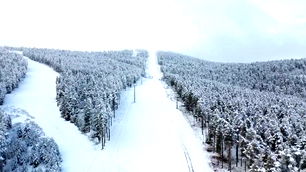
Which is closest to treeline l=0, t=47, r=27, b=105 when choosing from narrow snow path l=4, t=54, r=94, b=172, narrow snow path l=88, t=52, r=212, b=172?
narrow snow path l=4, t=54, r=94, b=172

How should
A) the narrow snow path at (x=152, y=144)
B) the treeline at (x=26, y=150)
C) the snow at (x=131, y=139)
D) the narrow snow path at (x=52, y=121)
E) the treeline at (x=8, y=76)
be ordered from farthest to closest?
the treeline at (x=8, y=76)
the narrow snow path at (x=52, y=121)
the snow at (x=131, y=139)
the narrow snow path at (x=152, y=144)
the treeline at (x=26, y=150)

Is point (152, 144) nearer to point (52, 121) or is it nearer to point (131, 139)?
point (131, 139)

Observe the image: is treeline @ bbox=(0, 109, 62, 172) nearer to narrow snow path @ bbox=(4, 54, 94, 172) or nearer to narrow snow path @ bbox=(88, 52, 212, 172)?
narrow snow path @ bbox=(4, 54, 94, 172)

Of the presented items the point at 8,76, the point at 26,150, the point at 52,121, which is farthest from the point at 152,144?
the point at 8,76

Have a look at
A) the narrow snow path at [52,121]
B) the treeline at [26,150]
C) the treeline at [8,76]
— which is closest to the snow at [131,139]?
the narrow snow path at [52,121]

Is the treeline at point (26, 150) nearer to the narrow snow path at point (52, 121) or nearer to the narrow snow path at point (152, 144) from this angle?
the narrow snow path at point (52, 121)
